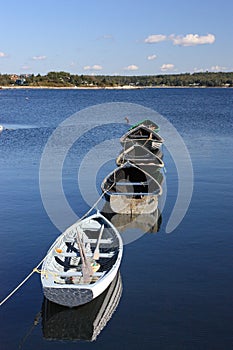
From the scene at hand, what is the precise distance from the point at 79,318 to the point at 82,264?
5.04ft

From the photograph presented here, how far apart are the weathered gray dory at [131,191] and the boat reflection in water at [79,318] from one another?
7694mm

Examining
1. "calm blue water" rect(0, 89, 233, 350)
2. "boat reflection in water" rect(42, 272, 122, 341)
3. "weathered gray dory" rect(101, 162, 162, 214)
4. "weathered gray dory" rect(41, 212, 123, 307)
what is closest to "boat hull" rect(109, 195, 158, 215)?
"weathered gray dory" rect(101, 162, 162, 214)

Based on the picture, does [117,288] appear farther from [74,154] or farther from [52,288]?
[74,154]

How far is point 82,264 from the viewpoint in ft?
46.3

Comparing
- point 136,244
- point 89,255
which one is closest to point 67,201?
point 136,244

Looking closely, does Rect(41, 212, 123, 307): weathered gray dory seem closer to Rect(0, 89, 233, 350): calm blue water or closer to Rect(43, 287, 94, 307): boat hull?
Rect(43, 287, 94, 307): boat hull

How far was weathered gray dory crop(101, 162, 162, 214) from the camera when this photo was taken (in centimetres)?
2172

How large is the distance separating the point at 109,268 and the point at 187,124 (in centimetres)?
4576

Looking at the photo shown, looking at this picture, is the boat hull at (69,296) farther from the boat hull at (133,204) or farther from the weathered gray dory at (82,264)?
the boat hull at (133,204)

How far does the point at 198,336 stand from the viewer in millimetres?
12359

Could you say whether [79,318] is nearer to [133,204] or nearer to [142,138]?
[133,204]

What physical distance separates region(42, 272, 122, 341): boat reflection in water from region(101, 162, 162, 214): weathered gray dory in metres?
7.69

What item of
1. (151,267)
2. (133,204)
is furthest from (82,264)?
(133,204)

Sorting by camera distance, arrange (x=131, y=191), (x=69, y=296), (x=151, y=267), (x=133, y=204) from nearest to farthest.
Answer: (x=69, y=296)
(x=151, y=267)
(x=133, y=204)
(x=131, y=191)
